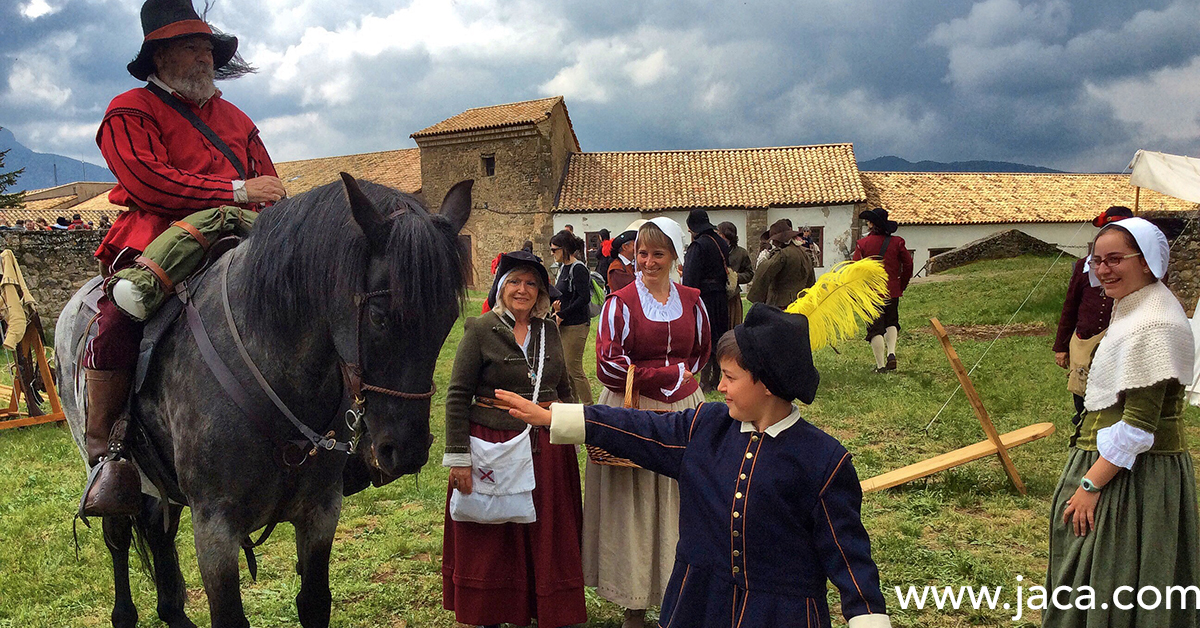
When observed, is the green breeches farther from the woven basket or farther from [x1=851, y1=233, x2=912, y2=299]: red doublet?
[x1=851, y1=233, x2=912, y2=299]: red doublet

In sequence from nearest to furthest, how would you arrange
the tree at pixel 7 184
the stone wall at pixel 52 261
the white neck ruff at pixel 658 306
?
the white neck ruff at pixel 658 306 < the stone wall at pixel 52 261 < the tree at pixel 7 184

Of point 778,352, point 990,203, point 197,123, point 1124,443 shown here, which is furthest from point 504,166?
point 778,352

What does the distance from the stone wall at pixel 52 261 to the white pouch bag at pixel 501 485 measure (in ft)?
51.3

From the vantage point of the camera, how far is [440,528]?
5406 mm

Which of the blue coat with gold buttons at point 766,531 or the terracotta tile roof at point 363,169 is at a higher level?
the terracotta tile roof at point 363,169

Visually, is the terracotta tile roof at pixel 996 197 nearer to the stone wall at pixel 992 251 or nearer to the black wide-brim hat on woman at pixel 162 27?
the stone wall at pixel 992 251

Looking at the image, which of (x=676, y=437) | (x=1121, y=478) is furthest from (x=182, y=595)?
(x=1121, y=478)

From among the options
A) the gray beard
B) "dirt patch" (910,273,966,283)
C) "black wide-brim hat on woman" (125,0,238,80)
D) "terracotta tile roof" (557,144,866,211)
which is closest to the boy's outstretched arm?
the gray beard

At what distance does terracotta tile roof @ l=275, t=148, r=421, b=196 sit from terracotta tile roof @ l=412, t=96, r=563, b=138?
13.3ft

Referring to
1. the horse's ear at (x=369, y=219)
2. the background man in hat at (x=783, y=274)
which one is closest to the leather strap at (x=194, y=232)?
the horse's ear at (x=369, y=219)

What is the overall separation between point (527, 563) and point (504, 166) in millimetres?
28041

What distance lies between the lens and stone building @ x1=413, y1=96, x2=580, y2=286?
29.8 meters

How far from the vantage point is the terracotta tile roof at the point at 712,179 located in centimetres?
2912

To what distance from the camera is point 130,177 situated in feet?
9.40
